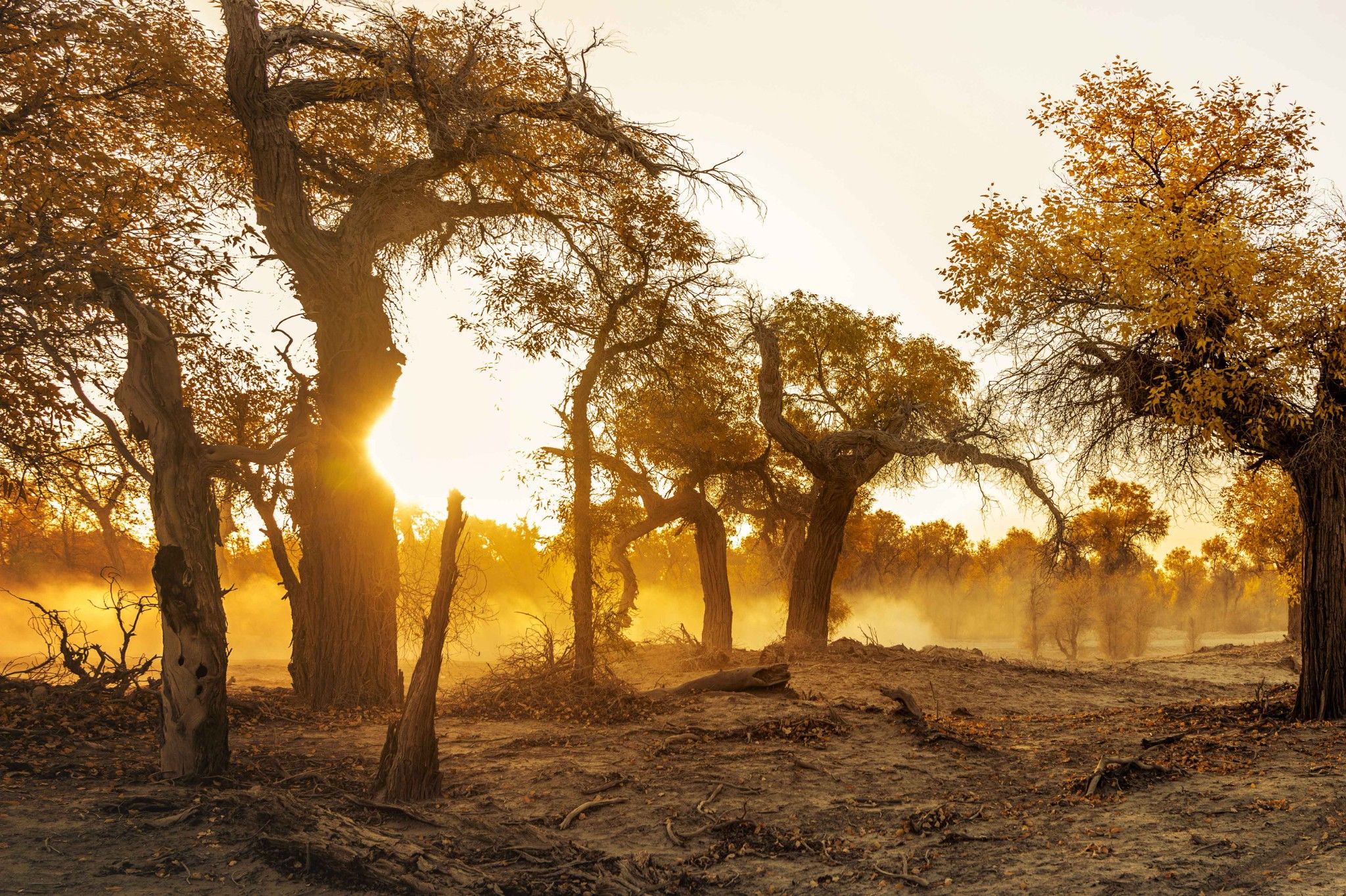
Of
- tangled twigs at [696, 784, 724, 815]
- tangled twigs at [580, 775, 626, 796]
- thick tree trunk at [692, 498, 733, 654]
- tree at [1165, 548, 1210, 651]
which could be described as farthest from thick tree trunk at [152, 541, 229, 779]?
tree at [1165, 548, 1210, 651]

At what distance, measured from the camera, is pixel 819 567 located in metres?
21.4

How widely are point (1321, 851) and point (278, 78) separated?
1618 centimetres

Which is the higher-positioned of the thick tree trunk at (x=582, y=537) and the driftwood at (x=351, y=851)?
the thick tree trunk at (x=582, y=537)

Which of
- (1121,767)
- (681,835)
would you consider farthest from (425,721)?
(1121,767)

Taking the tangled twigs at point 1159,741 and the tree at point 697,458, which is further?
the tree at point 697,458

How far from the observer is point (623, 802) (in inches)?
372

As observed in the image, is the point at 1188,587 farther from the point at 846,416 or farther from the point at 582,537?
the point at 582,537

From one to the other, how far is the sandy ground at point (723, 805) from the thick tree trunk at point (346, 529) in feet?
3.25

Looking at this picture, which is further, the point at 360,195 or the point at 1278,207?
the point at 360,195

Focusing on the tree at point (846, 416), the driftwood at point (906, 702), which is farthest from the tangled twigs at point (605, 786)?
the tree at point (846, 416)

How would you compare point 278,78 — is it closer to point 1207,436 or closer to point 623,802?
point 623,802

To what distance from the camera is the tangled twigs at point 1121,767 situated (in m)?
9.62

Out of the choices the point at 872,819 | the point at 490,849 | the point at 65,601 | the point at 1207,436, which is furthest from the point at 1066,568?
the point at 65,601

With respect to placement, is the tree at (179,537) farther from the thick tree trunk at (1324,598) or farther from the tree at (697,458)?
the thick tree trunk at (1324,598)
